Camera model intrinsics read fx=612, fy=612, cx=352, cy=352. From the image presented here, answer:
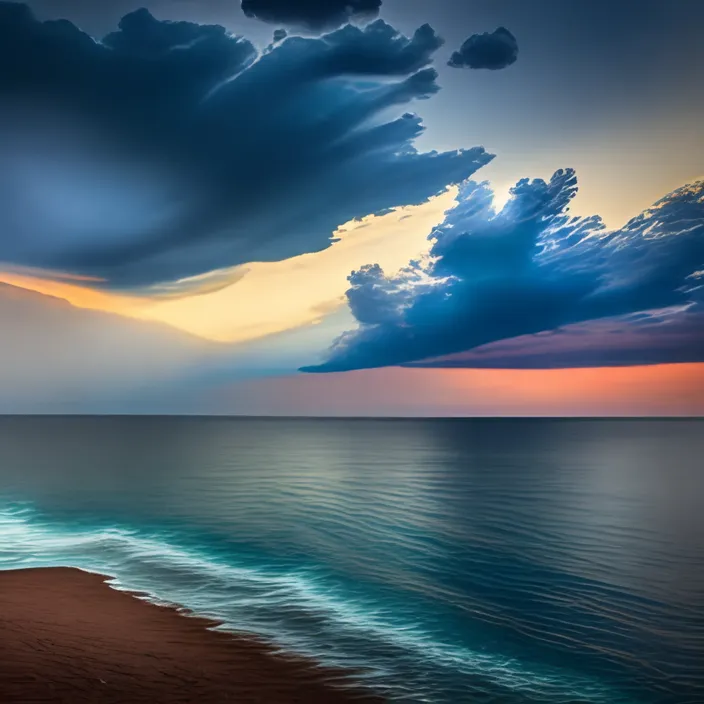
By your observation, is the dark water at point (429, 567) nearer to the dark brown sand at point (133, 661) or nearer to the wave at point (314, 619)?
the wave at point (314, 619)

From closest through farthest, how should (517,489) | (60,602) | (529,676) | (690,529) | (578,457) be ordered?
(529,676), (60,602), (690,529), (517,489), (578,457)

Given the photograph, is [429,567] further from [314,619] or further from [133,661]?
[133,661]

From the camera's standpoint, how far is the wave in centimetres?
1473

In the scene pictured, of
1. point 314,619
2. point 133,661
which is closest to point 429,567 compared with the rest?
point 314,619

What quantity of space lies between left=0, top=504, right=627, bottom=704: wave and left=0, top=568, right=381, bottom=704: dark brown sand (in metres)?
1.19

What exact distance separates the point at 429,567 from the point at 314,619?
939 cm

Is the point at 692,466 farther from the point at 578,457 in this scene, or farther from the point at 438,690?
the point at 438,690

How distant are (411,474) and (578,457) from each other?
47768mm

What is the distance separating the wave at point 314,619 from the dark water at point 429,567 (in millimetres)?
79

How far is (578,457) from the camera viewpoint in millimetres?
108938

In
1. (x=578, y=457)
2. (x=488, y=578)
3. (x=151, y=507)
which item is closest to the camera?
(x=488, y=578)

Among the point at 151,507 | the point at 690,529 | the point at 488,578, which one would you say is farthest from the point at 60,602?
the point at 690,529

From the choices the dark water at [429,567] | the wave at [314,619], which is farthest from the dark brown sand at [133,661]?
the dark water at [429,567]

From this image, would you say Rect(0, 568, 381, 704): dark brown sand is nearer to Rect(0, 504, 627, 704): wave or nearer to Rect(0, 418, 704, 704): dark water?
Rect(0, 504, 627, 704): wave
